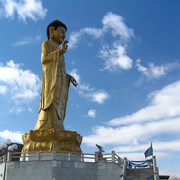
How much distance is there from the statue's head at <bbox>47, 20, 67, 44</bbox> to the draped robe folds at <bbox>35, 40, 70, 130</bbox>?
0.76m

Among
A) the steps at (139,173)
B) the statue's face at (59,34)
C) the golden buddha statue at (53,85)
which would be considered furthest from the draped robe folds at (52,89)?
the steps at (139,173)

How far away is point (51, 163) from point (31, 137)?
3090 millimetres

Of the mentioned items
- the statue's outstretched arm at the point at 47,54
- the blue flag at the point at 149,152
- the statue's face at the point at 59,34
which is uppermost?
the statue's face at the point at 59,34

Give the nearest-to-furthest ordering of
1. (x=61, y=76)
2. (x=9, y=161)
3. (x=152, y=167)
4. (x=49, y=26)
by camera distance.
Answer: (x=152, y=167), (x=9, y=161), (x=61, y=76), (x=49, y=26)

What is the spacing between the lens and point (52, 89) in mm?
16766

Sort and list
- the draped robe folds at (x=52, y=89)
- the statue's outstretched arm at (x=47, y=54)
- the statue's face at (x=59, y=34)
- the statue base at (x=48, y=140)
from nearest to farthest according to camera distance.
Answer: the statue base at (x=48, y=140)
the draped robe folds at (x=52, y=89)
the statue's outstretched arm at (x=47, y=54)
the statue's face at (x=59, y=34)

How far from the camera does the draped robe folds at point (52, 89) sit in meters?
16.1

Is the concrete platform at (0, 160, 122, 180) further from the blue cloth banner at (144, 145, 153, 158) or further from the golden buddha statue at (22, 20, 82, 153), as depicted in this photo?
the golden buddha statue at (22, 20, 82, 153)

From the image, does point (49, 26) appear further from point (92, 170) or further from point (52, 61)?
point (92, 170)

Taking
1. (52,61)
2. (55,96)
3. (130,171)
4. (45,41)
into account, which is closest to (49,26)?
(45,41)

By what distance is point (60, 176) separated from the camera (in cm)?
1220

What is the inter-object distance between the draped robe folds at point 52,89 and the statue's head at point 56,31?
765 millimetres

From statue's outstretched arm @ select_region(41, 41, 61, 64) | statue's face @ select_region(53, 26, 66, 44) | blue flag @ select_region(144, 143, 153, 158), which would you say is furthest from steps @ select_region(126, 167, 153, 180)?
statue's face @ select_region(53, 26, 66, 44)

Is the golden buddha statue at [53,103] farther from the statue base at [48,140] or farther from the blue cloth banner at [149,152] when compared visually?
the blue cloth banner at [149,152]
